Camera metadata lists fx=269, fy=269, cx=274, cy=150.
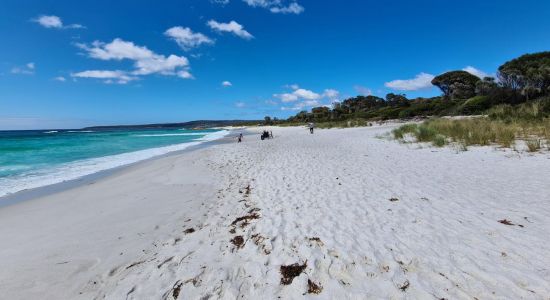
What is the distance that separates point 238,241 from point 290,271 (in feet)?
4.06

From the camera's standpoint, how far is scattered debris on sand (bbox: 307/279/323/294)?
2.95 m

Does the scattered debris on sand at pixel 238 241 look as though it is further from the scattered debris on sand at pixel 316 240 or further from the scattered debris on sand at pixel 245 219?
the scattered debris on sand at pixel 316 240

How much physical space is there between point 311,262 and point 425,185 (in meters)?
4.38

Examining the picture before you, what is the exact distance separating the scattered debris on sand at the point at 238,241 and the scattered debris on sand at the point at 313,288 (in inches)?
54.5

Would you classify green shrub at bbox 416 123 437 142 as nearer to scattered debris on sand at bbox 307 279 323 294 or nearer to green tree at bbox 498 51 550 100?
scattered debris on sand at bbox 307 279 323 294

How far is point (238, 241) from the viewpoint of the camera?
4.31 m

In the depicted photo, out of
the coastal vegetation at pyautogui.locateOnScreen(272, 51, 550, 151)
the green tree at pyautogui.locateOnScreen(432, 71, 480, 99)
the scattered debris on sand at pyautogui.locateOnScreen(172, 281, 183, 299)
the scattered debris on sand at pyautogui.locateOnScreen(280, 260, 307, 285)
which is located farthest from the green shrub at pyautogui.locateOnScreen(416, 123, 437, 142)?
the green tree at pyautogui.locateOnScreen(432, 71, 480, 99)

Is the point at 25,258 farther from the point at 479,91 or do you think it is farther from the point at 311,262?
the point at 479,91

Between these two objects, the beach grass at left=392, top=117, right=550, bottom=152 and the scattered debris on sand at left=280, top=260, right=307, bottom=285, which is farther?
the beach grass at left=392, top=117, right=550, bottom=152

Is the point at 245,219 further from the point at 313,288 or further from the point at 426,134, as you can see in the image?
the point at 426,134

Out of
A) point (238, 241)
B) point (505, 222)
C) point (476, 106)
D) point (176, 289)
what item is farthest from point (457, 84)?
Answer: point (176, 289)

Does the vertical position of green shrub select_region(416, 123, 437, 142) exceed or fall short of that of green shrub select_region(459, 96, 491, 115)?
it falls short

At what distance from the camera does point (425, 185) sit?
6477mm

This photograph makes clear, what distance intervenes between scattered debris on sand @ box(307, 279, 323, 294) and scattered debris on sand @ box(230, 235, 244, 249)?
54.5 inches
